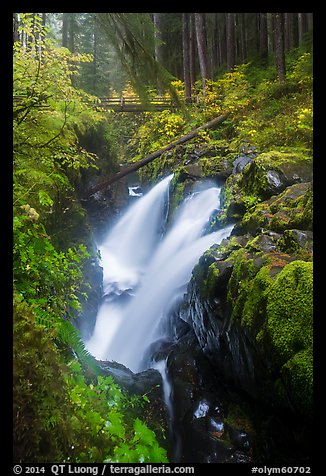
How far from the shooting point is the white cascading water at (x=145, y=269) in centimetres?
636

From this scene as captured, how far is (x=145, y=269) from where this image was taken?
8.86m

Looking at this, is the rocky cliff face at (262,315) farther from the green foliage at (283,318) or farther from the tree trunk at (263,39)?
the tree trunk at (263,39)

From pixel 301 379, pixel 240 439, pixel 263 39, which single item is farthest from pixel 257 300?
→ pixel 263 39

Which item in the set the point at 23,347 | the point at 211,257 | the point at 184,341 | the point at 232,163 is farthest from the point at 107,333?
the point at 232,163

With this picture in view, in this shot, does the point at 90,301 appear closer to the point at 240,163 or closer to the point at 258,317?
the point at 258,317

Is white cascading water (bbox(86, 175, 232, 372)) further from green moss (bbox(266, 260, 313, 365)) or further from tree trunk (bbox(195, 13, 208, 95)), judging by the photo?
tree trunk (bbox(195, 13, 208, 95))

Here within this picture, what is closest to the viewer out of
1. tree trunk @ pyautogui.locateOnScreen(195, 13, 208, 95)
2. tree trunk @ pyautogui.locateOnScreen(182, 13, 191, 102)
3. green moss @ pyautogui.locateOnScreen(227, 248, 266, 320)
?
green moss @ pyautogui.locateOnScreen(227, 248, 266, 320)

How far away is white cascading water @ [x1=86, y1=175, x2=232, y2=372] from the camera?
636 cm

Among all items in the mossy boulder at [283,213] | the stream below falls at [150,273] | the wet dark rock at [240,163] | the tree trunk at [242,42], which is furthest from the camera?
the tree trunk at [242,42]

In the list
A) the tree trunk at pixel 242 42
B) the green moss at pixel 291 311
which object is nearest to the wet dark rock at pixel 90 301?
the green moss at pixel 291 311

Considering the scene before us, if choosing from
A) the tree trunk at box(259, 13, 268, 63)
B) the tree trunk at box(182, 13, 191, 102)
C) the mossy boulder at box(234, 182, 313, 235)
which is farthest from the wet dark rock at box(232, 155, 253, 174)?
the tree trunk at box(259, 13, 268, 63)

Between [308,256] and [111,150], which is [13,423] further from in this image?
[111,150]

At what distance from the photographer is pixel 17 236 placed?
95.9 inches
